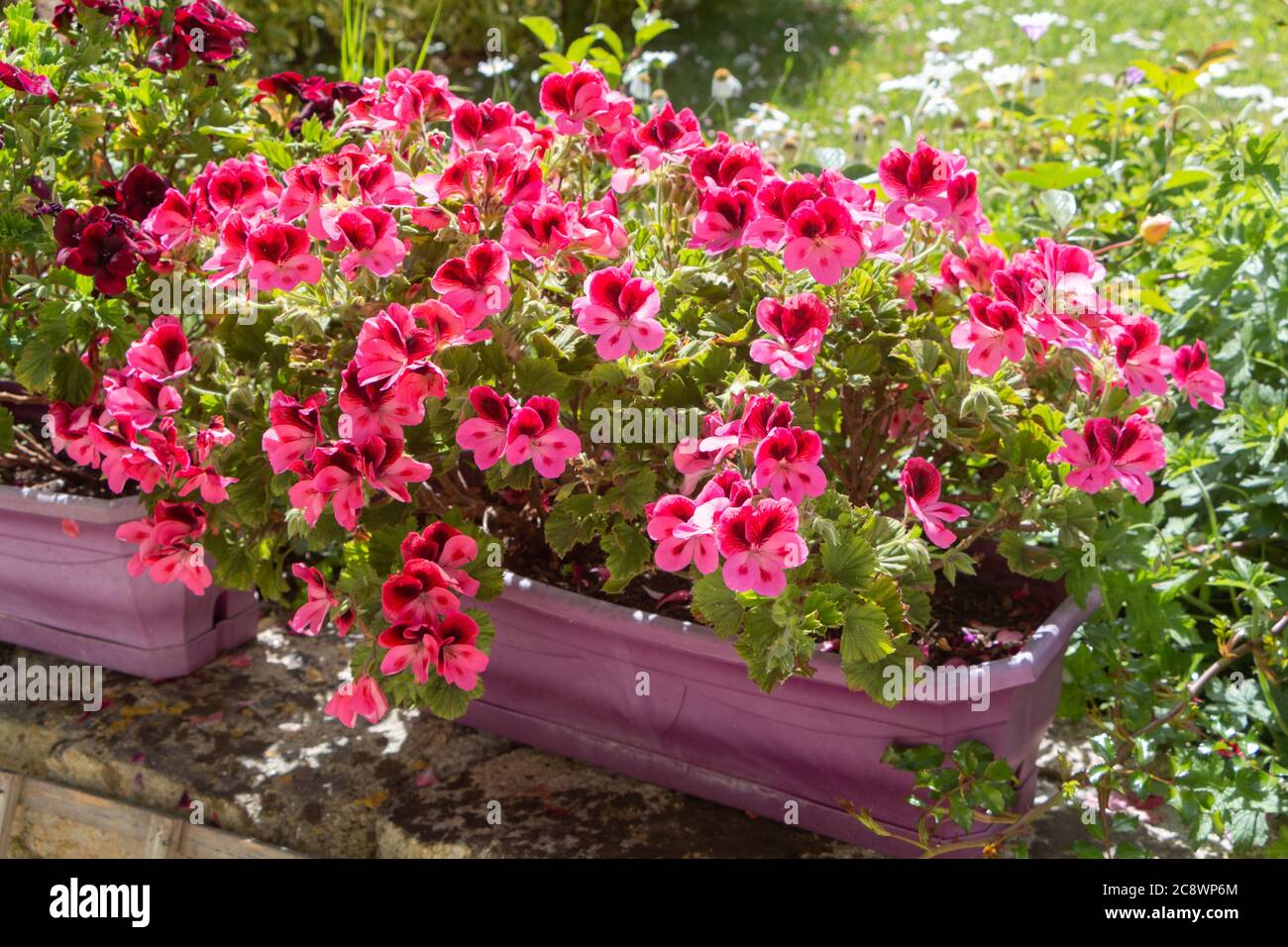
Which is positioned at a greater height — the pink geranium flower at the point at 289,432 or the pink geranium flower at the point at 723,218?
the pink geranium flower at the point at 723,218

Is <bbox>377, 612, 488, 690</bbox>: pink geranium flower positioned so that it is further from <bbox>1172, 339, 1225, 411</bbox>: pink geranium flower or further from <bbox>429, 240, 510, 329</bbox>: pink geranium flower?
<bbox>1172, 339, 1225, 411</bbox>: pink geranium flower

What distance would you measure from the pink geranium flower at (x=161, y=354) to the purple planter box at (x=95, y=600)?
1.09 feet

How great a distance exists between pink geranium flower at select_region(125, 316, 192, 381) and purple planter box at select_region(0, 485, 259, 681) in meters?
0.33

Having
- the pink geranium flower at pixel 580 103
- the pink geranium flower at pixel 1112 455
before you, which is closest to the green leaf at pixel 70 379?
the pink geranium flower at pixel 580 103

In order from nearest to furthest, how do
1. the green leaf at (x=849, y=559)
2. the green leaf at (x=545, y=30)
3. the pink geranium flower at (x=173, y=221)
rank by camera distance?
the green leaf at (x=849, y=559)
the pink geranium flower at (x=173, y=221)
the green leaf at (x=545, y=30)

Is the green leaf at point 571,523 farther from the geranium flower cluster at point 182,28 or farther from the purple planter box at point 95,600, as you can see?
the geranium flower cluster at point 182,28

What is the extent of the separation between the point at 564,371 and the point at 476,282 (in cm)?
19

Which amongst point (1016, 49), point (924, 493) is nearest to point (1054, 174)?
point (924, 493)

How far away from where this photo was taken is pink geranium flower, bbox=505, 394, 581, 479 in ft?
4.85

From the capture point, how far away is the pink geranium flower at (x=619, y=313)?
59.1 inches

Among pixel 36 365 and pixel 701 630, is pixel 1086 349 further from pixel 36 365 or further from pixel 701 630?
pixel 36 365

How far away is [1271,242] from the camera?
2.19 m

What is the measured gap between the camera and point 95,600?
201 centimetres
